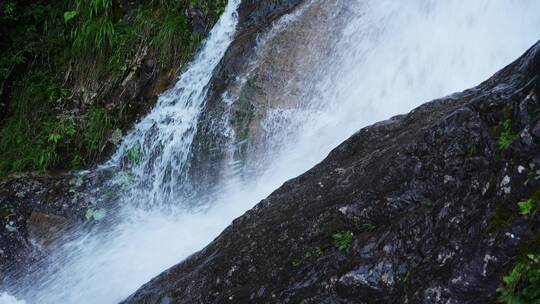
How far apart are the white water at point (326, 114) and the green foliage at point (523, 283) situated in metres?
4.04

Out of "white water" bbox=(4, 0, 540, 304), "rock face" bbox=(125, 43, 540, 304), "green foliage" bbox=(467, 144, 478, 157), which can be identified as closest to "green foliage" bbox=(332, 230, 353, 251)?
"rock face" bbox=(125, 43, 540, 304)

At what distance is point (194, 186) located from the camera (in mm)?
6926

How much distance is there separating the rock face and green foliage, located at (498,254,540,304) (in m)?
0.09

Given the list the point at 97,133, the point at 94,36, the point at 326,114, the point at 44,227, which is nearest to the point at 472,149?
the point at 326,114

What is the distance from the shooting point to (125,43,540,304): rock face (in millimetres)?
2586

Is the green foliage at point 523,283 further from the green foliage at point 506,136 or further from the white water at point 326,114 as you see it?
the white water at point 326,114

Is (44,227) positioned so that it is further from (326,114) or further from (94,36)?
(326,114)

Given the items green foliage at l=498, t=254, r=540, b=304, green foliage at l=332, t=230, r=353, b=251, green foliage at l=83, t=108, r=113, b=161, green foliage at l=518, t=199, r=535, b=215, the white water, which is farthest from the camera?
green foliage at l=83, t=108, r=113, b=161

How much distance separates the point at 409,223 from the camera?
9.76 feet

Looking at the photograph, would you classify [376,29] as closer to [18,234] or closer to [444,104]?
[444,104]

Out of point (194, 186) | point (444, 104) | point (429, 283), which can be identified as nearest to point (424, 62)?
point (444, 104)

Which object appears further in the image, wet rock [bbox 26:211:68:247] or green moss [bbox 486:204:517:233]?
wet rock [bbox 26:211:68:247]

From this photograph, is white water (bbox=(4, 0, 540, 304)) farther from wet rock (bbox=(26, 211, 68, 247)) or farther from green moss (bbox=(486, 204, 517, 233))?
green moss (bbox=(486, 204, 517, 233))

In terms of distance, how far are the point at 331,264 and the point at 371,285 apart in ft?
1.14
